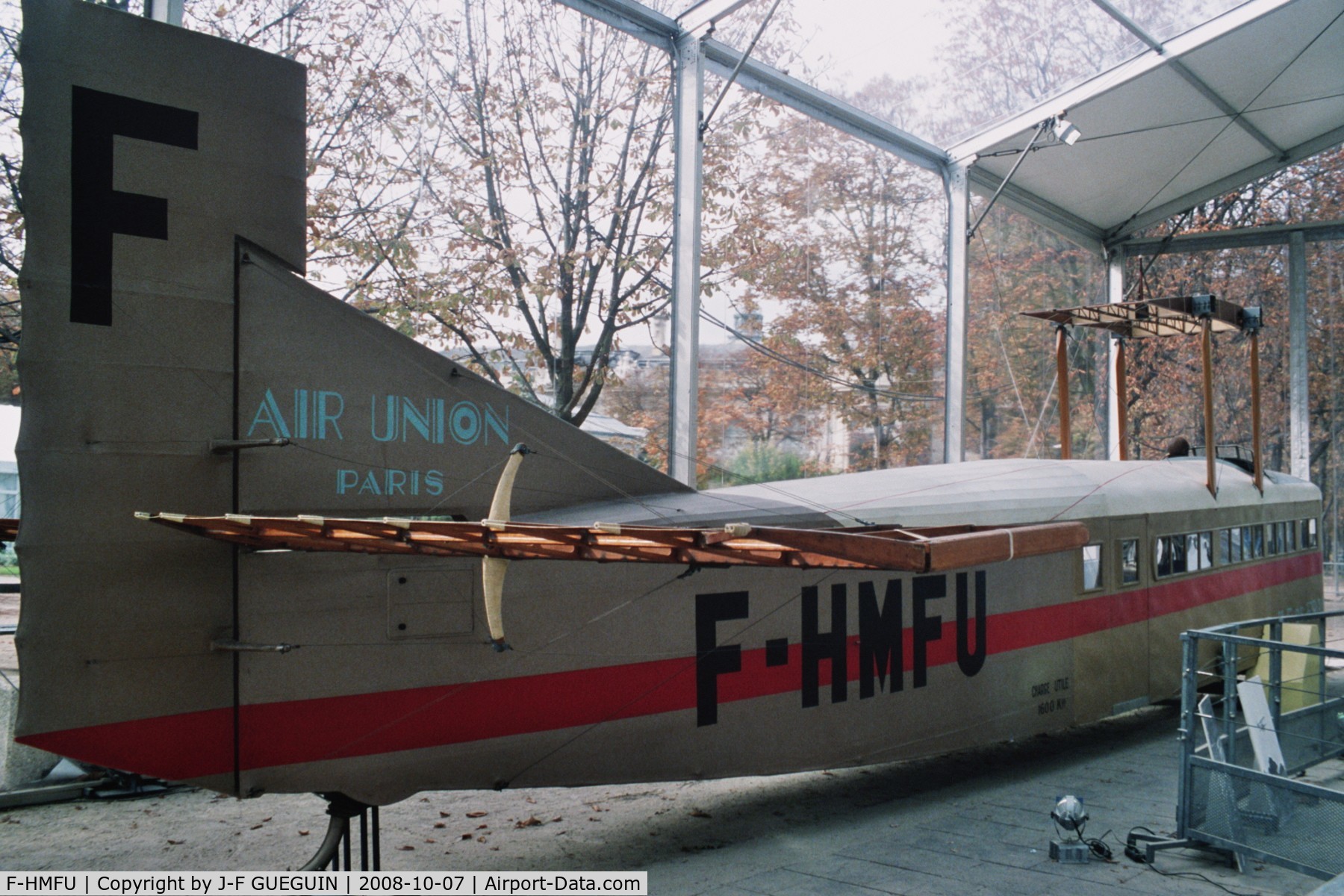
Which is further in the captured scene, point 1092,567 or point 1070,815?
point 1092,567

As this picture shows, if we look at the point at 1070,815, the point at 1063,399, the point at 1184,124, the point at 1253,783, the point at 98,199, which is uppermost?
the point at 1184,124

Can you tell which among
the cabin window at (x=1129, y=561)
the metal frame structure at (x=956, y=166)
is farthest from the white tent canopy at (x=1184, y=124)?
the cabin window at (x=1129, y=561)

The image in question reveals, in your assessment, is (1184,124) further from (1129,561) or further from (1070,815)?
(1070,815)

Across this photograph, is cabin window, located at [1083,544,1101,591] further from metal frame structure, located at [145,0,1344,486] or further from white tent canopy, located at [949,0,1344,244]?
white tent canopy, located at [949,0,1344,244]

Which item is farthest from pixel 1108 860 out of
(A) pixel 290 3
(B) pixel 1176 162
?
(B) pixel 1176 162

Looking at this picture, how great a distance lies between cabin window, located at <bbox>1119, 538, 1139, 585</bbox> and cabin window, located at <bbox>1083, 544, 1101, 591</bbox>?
0.37m

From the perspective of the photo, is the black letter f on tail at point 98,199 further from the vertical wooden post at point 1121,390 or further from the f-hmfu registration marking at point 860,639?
the vertical wooden post at point 1121,390

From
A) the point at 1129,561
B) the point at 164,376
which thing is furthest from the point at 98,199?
the point at 1129,561

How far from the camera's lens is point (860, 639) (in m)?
6.57

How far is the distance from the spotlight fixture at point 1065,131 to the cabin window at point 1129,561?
711 cm

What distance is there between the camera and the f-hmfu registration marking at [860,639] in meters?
5.83

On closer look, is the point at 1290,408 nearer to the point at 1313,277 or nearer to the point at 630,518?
the point at 1313,277

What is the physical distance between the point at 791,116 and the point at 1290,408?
39.5 ft

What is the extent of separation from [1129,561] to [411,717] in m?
6.55
